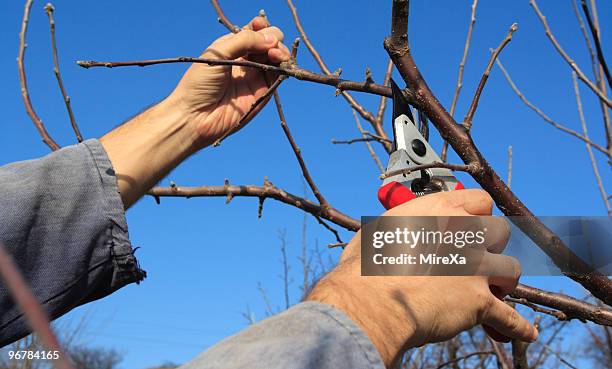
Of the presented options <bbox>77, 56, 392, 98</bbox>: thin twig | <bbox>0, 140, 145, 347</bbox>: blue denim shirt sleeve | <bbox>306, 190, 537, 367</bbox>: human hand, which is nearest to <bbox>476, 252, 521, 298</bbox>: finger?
<bbox>306, 190, 537, 367</bbox>: human hand

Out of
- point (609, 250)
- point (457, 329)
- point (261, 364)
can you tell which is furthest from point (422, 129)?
point (261, 364)

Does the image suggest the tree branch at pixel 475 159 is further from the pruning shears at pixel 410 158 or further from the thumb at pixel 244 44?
the thumb at pixel 244 44

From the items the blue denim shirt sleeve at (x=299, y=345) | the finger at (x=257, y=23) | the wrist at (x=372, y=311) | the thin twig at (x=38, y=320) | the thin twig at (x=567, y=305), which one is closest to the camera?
the thin twig at (x=38, y=320)

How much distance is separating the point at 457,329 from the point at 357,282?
0.72ft

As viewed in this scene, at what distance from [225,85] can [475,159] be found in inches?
37.0

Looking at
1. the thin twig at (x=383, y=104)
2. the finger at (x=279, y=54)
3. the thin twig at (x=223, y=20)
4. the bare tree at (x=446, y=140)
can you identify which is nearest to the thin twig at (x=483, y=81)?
the bare tree at (x=446, y=140)

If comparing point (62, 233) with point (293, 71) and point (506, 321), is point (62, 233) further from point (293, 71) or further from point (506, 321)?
point (506, 321)

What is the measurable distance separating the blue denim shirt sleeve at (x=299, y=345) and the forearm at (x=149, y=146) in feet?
3.48

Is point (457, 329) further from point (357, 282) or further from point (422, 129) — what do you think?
point (422, 129)

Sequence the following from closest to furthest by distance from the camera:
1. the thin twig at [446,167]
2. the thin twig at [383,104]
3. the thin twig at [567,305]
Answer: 1. the thin twig at [446,167]
2. the thin twig at [567,305]
3. the thin twig at [383,104]

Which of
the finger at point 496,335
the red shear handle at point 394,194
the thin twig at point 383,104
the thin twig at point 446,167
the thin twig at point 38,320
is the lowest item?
the finger at point 496,335

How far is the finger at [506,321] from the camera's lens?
46.5 inches

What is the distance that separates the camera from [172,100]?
2025 mm

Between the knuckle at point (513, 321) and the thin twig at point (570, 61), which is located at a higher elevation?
the thin twig at point (570, 61)
